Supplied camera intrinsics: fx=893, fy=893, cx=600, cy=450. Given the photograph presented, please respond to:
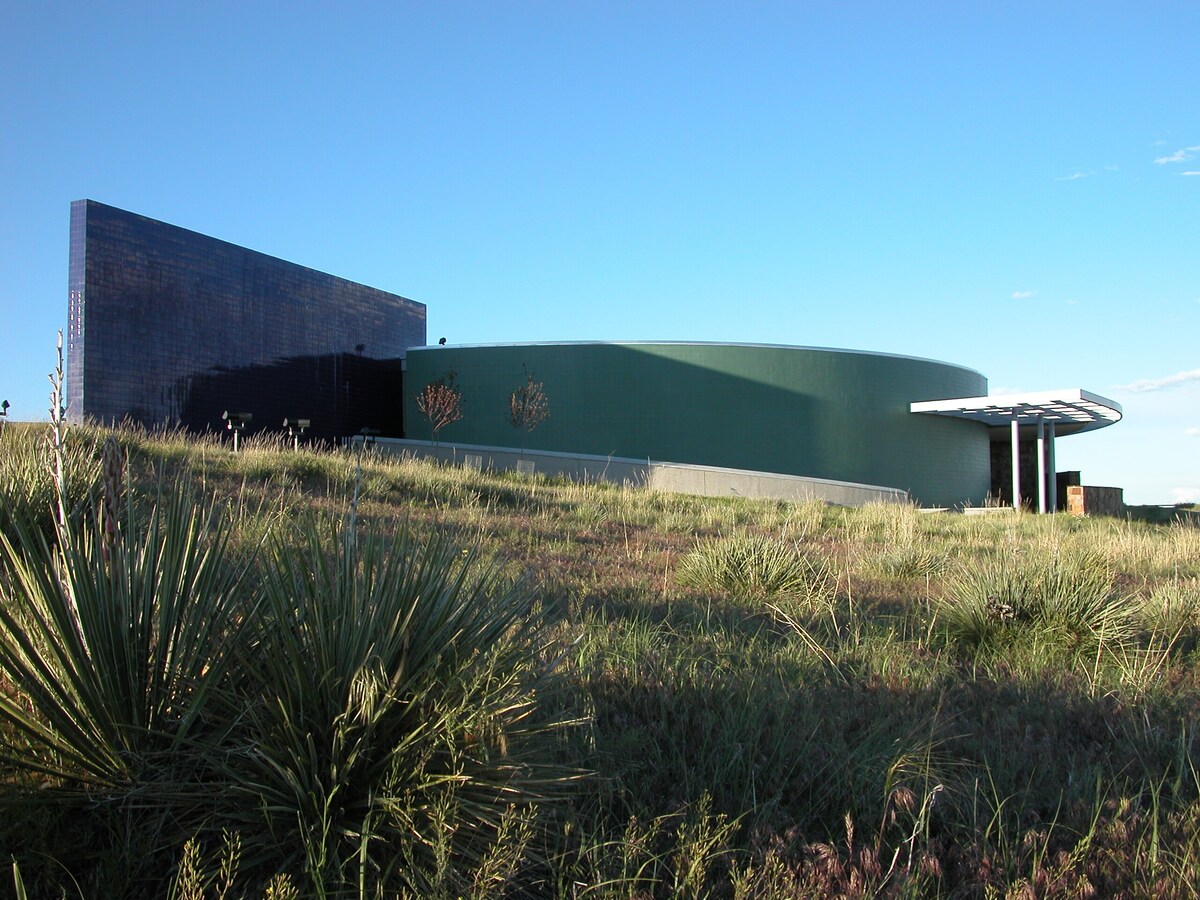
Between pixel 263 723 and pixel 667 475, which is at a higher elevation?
pixel 667 475

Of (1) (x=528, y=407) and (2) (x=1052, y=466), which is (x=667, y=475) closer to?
(1) (x=528, y=407)

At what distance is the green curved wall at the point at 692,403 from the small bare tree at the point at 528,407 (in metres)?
1.71

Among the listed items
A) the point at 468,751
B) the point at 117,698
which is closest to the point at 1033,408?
the point at 468,751

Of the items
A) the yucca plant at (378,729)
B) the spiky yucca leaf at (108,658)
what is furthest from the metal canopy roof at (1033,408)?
the spiky yucca leaf at (108,658)

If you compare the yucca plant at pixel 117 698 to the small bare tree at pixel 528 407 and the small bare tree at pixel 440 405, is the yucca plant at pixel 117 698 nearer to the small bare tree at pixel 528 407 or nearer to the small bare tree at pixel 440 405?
the small bare tree at pixel 528 407

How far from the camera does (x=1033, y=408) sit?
1241 inches

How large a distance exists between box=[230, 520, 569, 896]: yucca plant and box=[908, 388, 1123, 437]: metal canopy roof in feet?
96.2

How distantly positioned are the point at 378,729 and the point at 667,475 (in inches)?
932

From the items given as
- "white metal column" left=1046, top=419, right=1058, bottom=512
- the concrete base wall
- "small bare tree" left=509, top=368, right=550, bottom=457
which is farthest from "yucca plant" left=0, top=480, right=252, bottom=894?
Result: "white metal column" left=1046, top=419, right=1058, bottom=512

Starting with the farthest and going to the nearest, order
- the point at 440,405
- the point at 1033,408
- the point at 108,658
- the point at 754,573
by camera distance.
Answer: the point at 1033,408
the point at 440,405
the point at 754,573
the point at 108,658

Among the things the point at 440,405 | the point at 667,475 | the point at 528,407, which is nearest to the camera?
the point at 667,475

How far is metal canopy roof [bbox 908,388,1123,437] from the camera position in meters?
29.0

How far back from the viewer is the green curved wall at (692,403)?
3378 cm

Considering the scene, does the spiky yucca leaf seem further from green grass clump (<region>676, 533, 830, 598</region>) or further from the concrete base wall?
the concrete base wall
